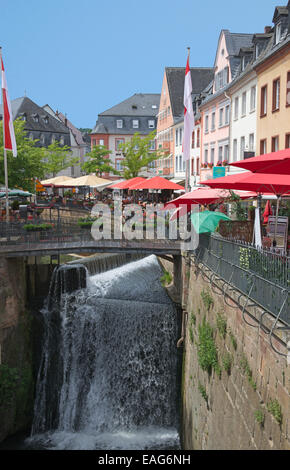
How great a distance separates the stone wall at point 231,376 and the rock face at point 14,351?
248 inches

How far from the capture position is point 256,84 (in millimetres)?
25938

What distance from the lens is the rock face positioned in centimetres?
1800

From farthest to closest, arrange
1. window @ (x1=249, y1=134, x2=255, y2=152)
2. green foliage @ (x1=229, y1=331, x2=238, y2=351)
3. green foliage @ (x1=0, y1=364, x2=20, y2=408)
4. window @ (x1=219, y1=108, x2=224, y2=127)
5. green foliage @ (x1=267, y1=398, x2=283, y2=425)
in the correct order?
window @ (x1=219, y1=108, x2=224, y2=127)
window @ (x1=249, y1=134, x2=255, y2=152)
green foliage @ (x1=0, y1=364, x2=20, y2=408)
green foliage @ (x1=229, y1=331, x2=238, y2=351)
green foliage @ (x1=267, y1=398, x2=283, y2=425)

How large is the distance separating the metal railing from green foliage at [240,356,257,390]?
110 cm

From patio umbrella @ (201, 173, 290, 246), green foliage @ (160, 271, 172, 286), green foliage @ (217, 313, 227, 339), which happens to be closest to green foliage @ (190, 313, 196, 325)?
green foliage @ (217, 313, 227, 339)

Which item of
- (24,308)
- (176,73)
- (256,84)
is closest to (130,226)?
(24,308)

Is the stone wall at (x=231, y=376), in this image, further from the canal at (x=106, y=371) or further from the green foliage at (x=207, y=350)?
the canal at (x=106, y=371)

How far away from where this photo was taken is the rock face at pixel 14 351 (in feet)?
59.1

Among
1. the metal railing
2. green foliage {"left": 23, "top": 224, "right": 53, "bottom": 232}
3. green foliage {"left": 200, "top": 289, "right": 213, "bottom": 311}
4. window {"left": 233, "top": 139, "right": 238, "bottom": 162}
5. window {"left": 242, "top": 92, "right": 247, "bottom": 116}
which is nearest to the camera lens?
the metal railing

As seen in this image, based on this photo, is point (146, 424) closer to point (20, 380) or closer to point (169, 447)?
→ point (169, 447)

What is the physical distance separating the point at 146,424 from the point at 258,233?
32.4ft

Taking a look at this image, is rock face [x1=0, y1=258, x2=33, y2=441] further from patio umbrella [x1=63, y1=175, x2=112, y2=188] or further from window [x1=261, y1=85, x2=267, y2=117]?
window [x1=261, y1=85, x2=267, y2=117]

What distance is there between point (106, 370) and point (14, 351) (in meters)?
3.61

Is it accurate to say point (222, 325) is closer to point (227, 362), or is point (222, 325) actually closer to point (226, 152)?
point (227, 362)
